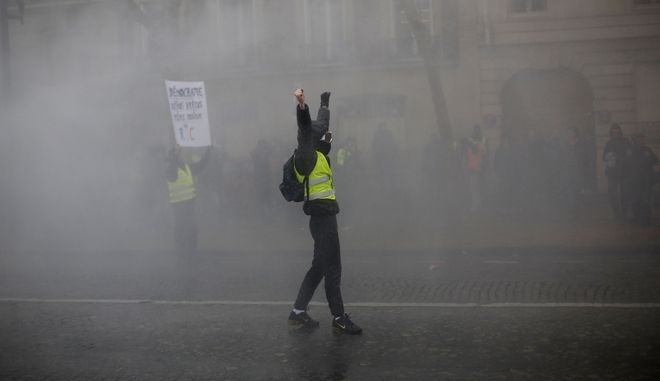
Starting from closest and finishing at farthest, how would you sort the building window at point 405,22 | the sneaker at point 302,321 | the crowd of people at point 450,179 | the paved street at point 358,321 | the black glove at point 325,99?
the paved street at point 358,321, the black glove at point 325,99, the sneaker at point 302,321, the building window at point 405,22, the crowd of people at point 450,179

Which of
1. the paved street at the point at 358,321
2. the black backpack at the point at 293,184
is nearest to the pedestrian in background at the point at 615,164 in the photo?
the paved street at the point at 358,321

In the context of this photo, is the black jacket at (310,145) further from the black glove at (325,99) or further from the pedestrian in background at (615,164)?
the pedestrian in background at (615,164)

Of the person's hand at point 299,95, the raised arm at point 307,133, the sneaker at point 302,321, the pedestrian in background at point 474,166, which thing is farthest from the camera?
the pedestrian in background at point 474,166

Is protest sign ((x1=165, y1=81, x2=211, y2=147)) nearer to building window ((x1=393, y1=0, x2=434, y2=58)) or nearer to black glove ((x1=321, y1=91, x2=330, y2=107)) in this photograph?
building window ((x1=393, y1=0, x2=434, y2=58))

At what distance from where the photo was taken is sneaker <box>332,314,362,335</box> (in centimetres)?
567

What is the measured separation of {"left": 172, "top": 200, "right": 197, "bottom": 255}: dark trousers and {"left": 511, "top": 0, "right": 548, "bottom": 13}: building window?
15.6 feet

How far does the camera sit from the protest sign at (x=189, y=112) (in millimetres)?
10312

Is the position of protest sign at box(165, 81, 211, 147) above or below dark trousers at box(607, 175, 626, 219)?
above

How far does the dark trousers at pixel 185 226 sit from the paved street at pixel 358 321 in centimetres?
90

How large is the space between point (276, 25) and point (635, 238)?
595 centimetres

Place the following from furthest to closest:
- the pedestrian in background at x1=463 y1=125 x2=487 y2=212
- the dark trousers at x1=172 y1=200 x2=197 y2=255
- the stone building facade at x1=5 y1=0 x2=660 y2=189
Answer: the pedestrian in background at x1=463 y1=125 x2=487 y2=212 → the dark trousers at x1=172 y1=200 x2=197 y2=255 → the stone building facade at x1=5 y1=0 x2=660 y2=189

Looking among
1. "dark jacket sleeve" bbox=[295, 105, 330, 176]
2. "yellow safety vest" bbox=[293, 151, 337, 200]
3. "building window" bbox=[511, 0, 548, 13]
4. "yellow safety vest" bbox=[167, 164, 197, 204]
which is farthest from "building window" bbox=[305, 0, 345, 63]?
"yellow safety vest" bbox=[167, 164, 197, 204]

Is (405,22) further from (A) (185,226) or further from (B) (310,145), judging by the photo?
(A) (185,226)

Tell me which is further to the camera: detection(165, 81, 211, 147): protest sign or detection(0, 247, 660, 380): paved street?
detection(165, 81, 211, 147): protest sign
